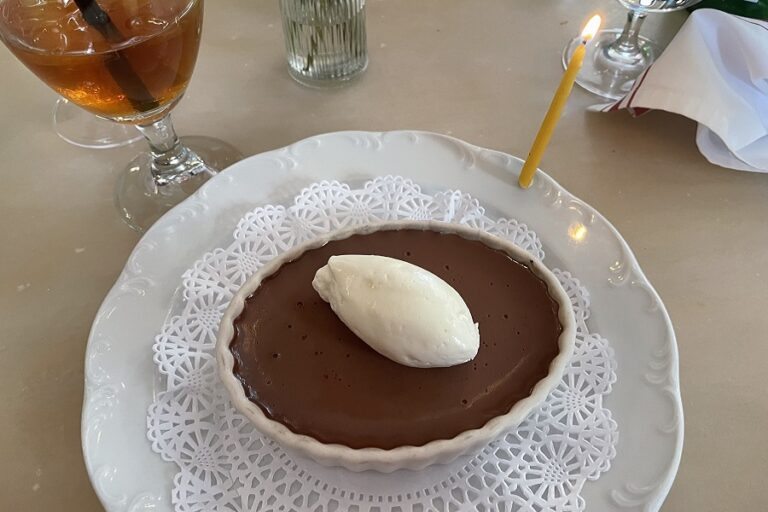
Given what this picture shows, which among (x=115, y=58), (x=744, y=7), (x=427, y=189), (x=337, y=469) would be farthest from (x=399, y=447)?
(x=744, y=7)

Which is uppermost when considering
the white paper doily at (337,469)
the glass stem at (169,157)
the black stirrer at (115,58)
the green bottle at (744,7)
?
the black stirrer at (115,58)

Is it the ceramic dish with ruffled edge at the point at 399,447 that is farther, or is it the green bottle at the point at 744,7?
the green bottle at the point at 744,7

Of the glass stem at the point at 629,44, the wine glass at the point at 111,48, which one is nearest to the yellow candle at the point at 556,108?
the glass stem at the point at 629,44

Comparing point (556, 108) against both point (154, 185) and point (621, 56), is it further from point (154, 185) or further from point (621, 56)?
point (154, 185)

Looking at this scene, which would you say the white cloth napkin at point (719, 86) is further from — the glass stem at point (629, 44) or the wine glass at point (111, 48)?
the wine glass at point (111, 48)

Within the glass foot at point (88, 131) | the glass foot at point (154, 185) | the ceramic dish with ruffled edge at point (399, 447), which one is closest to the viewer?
the ceramic dish with ruffled edge at point (399, 447)

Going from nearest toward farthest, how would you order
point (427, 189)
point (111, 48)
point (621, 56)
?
point (111, 48) → point (427, 189) → point (621, 56)

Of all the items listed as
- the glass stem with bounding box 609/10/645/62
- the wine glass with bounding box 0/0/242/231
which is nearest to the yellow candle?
the glass stem with bounding box 609/10/645/62
